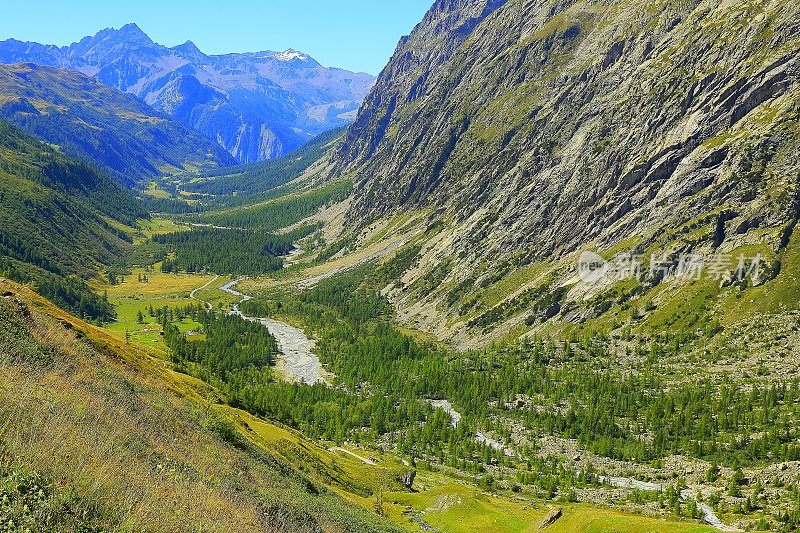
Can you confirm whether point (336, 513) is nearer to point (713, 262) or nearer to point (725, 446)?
point (725, 446)

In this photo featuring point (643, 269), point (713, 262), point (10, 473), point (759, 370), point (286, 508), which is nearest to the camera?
point (10, 473)

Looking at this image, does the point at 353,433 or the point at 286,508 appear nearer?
Answer: the point at 286,508

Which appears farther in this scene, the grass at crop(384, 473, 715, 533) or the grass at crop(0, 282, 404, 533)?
the grass at crop(384, 473, 715, 533)

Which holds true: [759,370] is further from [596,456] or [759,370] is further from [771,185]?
[771,185]

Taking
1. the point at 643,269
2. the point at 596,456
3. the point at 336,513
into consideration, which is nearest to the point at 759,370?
the point at 596,456

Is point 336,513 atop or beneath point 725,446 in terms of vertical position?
beneath

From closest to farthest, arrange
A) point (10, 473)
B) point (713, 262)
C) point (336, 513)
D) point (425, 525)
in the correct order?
1. point (10, 473)
2. point (336, 513)
3. point (425, 525)
4. point (713, 262)

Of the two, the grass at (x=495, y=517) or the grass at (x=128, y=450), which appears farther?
the grass at (x=495, y=517)

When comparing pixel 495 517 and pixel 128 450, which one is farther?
pixel 495 517

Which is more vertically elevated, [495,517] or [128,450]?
[128,450]


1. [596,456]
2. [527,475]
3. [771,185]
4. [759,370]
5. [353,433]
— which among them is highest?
[771,185]

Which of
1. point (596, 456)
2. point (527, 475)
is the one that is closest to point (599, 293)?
point (596, 456)
